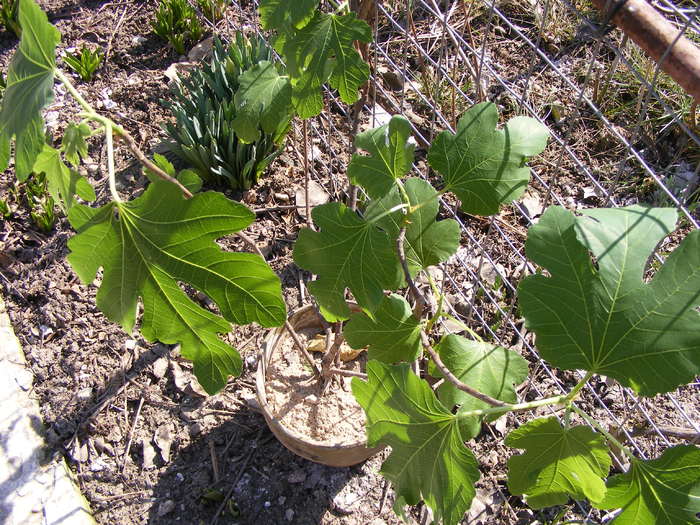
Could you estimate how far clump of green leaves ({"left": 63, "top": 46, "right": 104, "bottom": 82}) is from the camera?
11.1ft

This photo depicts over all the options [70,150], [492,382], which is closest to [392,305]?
[492,382]

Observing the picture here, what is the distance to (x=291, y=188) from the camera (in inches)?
121

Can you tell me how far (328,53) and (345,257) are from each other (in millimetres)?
481

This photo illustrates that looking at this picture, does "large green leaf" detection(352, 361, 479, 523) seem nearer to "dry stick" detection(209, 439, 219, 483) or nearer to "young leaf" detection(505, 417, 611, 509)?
"young leaf" detection(505, 417, 611, 509)

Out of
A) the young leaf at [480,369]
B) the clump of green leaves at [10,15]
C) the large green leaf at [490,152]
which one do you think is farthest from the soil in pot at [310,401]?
the clump of green leaves at [10,15]

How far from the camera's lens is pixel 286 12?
4.55ft

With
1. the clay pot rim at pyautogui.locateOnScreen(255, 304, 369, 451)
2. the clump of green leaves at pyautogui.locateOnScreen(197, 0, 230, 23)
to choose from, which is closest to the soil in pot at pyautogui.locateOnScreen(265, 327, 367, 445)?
the clay pot rim at pyautogui.locateOnScreen(255, 304, 369, 451)

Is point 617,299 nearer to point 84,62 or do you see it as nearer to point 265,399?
point 265,399

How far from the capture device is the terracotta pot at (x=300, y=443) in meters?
1.96

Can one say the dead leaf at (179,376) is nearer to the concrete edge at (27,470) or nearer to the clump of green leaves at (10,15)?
the concrete edge at (27,470)

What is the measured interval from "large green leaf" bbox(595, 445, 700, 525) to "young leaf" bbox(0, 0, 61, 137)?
137cm

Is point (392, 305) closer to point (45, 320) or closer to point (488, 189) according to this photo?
point (488, 189)

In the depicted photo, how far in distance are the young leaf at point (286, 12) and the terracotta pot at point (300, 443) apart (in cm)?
110

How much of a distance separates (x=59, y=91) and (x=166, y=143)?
1035mm
